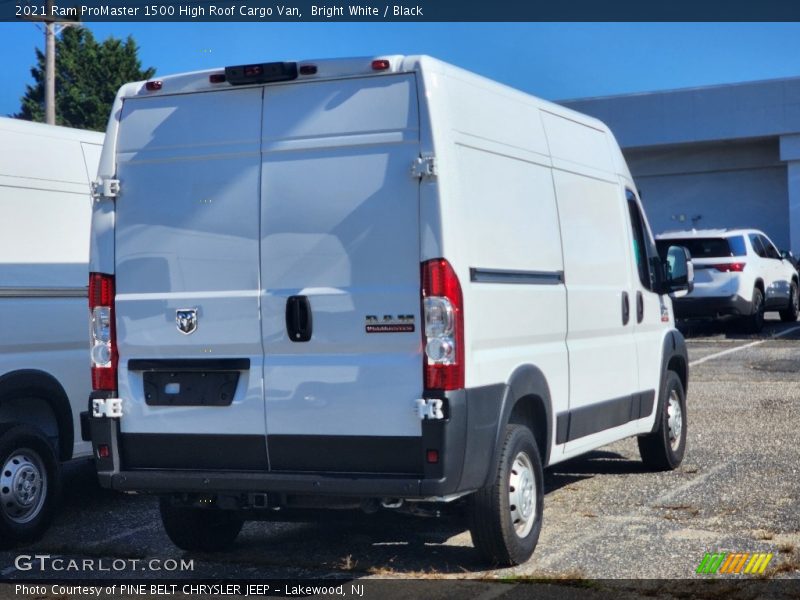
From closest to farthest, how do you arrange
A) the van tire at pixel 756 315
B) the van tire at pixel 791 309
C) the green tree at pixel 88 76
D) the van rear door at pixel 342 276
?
the van rear door at pixel 342 276
the van tire at pixel 756 315
the van tire at pixel 791 309
the green tree at pixel 88 76

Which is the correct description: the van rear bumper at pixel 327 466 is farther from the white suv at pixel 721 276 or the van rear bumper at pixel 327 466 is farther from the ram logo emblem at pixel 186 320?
the white suv at pixel 721 276

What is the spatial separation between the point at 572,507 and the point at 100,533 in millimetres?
3146

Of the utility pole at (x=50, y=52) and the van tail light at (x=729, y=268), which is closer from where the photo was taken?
the van tail light at (x=729, y=268)

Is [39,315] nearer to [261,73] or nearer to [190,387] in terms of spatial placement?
[190,387]

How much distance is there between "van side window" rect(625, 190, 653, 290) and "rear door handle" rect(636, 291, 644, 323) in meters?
0.17

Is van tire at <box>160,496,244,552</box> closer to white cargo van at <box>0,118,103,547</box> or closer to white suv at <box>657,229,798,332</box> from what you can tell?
white cargo van at <box>0,118,103,547</box>

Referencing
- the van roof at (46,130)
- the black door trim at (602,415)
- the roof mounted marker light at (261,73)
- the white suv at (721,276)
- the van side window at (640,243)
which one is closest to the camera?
the roof mounted marker light at (261,73)

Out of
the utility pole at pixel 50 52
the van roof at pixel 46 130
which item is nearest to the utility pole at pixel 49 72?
the utility pole at pixel 50 52

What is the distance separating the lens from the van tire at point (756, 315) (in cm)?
2252

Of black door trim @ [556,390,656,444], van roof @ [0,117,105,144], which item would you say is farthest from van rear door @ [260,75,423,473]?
van roof @ [0,117,105,144]

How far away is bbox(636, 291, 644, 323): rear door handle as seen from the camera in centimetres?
909

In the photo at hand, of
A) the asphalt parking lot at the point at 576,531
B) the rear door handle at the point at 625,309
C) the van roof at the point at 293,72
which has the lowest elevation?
the asphalt parking lot at the point at 576,531

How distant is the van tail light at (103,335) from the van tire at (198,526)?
2.76ft

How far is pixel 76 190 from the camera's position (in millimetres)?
9047
